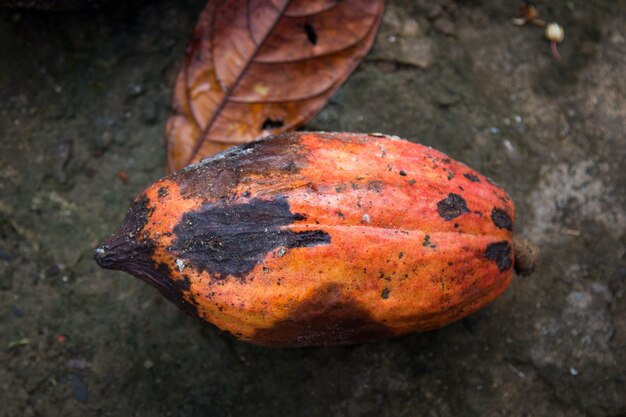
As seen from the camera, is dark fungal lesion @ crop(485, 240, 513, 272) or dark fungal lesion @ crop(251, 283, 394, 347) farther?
dark fungal lesion @ crop(485, 240, 513, 272)

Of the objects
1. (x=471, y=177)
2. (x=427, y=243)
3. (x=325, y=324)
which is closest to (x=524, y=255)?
(x=471, y=177)

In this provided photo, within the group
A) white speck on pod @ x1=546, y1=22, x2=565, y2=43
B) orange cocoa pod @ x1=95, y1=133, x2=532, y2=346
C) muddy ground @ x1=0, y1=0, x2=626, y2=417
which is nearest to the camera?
orange cocoa pod @ x1=95, y1=133, x2=532, y2=346

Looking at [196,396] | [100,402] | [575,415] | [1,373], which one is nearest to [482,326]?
[575,415]

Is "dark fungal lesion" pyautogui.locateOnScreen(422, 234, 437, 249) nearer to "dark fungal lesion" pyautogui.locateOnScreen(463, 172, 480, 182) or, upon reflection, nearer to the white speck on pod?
"dark fungal lesion" pyautogui.locateOnScreen(463, 172, 480, 182)

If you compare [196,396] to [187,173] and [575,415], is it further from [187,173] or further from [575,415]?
[575,415]

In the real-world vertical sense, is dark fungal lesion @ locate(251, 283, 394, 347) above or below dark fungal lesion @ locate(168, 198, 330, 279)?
below

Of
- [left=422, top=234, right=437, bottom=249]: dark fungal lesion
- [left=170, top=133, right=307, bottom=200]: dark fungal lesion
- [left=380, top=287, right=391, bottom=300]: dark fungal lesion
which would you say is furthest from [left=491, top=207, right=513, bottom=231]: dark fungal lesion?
[left=170, top=133, right=307, bottom=200]: dark fungal lesion

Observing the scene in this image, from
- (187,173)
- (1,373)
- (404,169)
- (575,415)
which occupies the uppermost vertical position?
(187,173)
